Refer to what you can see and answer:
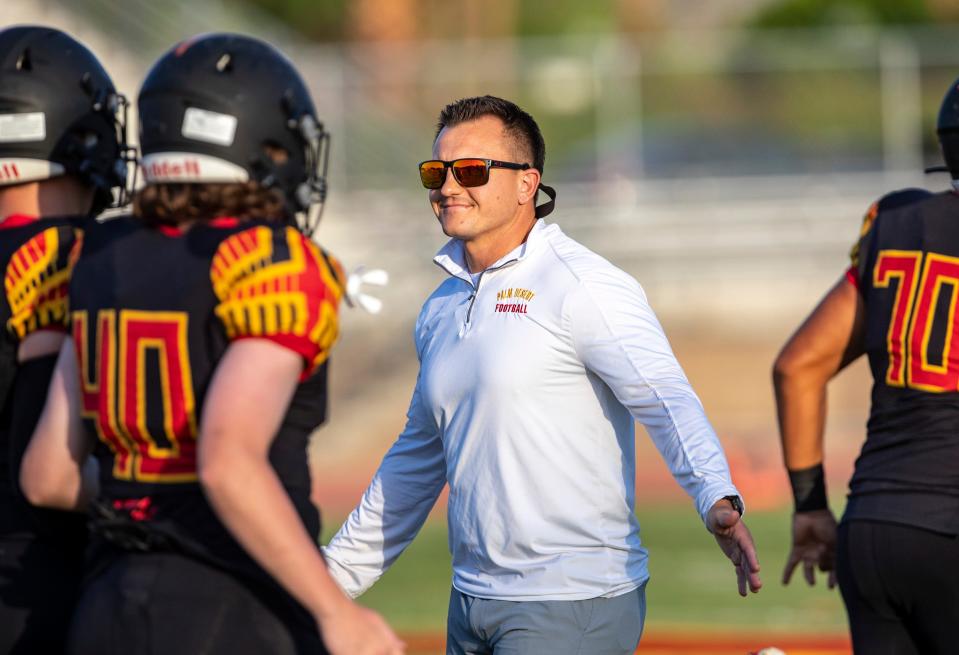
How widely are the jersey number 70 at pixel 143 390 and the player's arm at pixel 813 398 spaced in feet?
6.81

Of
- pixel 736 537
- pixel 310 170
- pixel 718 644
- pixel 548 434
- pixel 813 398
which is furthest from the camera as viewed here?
pixel 718 644

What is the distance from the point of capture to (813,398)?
432 cm

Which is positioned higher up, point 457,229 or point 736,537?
point 457,229

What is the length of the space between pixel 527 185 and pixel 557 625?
1.24m

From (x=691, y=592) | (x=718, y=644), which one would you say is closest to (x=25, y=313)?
(x=718, y=644)

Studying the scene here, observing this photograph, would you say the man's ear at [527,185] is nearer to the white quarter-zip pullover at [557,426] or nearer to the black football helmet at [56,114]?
the white quarter-zip pullover at [557,426]

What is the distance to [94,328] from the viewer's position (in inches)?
114

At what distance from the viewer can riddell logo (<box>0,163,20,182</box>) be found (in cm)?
356

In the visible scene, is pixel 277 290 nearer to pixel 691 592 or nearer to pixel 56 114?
pixel 56 114

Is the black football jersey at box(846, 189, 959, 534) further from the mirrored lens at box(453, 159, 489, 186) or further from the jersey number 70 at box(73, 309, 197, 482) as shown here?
the jersey number 70 at box(73, 309, 197, 482)

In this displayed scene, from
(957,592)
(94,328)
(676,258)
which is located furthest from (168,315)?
(676,258)

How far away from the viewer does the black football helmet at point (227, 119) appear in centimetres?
298

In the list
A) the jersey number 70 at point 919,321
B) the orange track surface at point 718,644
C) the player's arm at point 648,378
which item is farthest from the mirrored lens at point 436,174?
the orange track surface at point 718,644

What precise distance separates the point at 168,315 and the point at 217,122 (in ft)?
1.44
